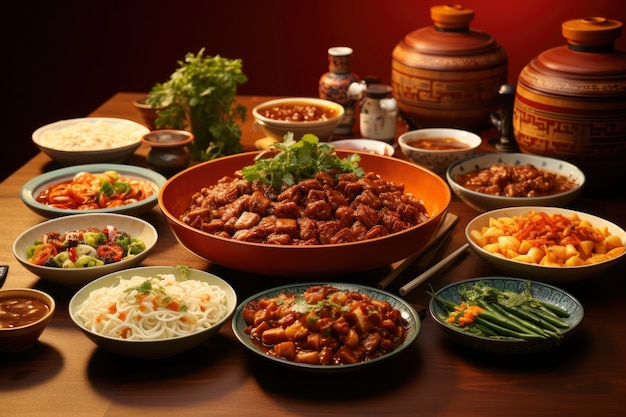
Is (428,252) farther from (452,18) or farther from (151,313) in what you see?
(452,18)

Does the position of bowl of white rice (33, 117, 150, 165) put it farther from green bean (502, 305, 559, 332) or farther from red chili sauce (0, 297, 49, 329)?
green bean (502, 305, 559, 332)

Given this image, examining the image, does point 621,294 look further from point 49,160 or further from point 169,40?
point 169,40

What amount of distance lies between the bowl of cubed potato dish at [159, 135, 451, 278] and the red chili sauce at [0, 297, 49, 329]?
0.50m

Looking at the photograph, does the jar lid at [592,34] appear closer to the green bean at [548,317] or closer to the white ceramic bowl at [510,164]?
the white ceramic bowl at [510,164]

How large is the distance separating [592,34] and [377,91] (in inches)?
37.7

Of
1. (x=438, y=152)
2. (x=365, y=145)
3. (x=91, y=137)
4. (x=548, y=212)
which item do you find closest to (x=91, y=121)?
(x=91, y=137)

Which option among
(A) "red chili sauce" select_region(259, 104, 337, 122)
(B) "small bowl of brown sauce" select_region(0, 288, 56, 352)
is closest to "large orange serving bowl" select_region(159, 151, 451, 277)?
(B) "small bowl of brown sauce" select_region(0, 288, 56, 352)

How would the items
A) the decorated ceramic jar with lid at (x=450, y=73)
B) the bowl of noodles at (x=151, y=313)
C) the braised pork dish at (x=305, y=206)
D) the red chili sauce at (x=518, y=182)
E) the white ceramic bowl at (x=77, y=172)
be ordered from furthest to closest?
the decorated ceramic jar with lid at (x=450, y=73) < the red chili sauce at (x=518, y=182) < the white ceramic bowl at (x=77, y=172) < the braised pork dish at (x=305, y=206) < the bowl of noodles at (x=151, y=313)

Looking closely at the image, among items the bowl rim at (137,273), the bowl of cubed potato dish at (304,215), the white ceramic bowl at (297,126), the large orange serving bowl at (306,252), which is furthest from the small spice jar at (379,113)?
the bowl rim at (137,273)

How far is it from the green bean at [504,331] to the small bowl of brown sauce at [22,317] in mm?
1153

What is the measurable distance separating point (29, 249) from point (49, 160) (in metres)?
1.25

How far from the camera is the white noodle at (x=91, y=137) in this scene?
3777mm

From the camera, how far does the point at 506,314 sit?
7.69 ft

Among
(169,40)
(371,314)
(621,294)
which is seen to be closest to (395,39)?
(169,40)
